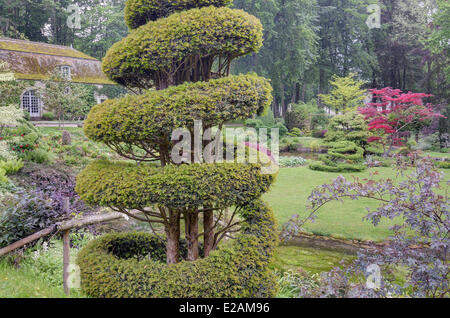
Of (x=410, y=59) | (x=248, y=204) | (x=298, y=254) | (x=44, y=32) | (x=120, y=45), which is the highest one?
(x=44, y=32)

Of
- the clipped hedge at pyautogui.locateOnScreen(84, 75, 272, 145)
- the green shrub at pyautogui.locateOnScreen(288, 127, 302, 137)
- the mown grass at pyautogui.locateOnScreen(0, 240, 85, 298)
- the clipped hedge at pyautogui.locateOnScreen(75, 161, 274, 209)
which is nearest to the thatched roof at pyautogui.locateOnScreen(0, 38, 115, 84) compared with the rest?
the green shrub at pyautogui.locateOnScreen(288, 127, 302, 137)

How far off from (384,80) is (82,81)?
2867 cm

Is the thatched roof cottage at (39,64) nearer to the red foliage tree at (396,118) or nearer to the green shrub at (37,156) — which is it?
the green shrub at (37,156)

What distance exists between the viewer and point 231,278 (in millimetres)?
3127

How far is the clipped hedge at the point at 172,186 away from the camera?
3.09 meters

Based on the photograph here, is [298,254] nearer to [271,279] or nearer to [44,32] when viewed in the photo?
[271,279]

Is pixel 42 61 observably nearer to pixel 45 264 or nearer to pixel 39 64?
pixel 39 64

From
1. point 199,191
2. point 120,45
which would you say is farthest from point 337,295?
point 120,45

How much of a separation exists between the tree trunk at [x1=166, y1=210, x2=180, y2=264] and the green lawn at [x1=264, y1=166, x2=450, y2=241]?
2522 millimetres

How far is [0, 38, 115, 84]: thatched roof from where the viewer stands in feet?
67.0

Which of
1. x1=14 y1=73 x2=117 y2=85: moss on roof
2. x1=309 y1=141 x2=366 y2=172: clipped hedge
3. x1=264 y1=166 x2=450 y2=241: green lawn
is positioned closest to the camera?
x1=264 y1=166 x2=450 y2=241: green lawn

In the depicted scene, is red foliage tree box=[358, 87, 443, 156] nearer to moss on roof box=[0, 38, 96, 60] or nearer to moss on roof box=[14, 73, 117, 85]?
moss on roof box=[14, 73, 117, 85]

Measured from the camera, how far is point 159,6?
3590 millimetres
